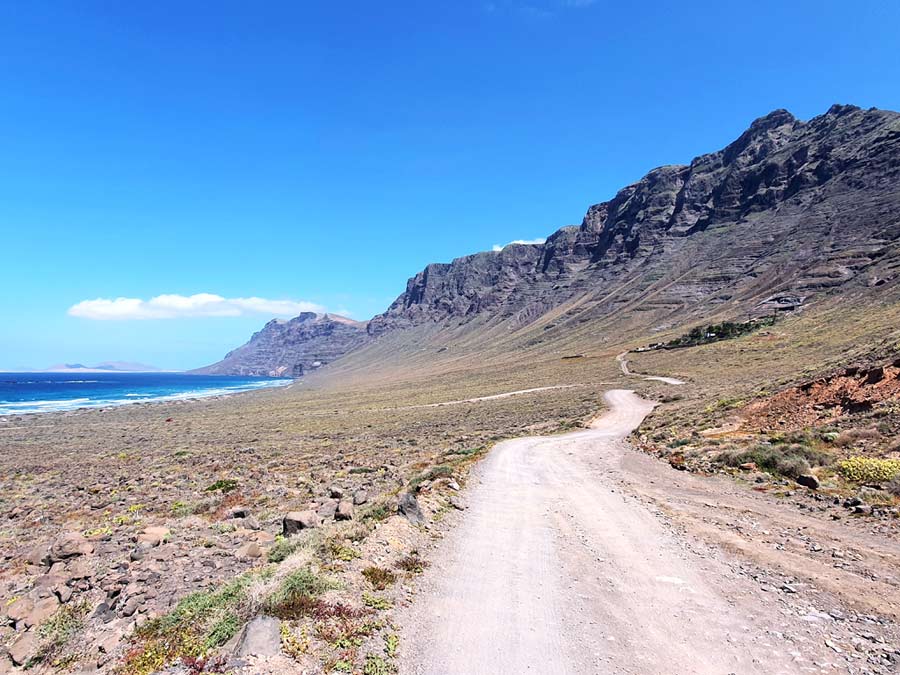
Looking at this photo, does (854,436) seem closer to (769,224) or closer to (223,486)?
(223,486)

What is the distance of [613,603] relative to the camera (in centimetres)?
729

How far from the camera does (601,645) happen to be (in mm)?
6098

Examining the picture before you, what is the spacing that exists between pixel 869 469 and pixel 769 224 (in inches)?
6020

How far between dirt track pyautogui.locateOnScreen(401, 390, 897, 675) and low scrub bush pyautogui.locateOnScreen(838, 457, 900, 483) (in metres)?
2.60

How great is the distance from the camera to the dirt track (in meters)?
5.78

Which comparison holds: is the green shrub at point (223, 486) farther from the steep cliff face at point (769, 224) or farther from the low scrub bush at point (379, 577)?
the steep cliff face at point (769, 224)

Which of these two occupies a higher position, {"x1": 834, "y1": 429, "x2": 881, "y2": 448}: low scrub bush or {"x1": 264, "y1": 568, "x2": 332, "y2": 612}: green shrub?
{"x1": 264, "y1": 568, "x2": 332, "y2": 612}: green shrub

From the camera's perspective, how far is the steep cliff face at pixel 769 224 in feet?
333

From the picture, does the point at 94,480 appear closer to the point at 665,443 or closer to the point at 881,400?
the point at 665,443

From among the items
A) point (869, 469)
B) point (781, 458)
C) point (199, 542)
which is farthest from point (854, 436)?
point (199, 542)

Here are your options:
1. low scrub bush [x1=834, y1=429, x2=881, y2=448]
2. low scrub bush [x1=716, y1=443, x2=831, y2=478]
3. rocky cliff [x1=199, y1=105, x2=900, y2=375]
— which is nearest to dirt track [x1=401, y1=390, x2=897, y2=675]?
low scrub bush [x1=716, y1=443, x2=831, y2=478]

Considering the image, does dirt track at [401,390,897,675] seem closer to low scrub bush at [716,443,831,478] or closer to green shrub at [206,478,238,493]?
low scrub bush at [716,443,831,478]

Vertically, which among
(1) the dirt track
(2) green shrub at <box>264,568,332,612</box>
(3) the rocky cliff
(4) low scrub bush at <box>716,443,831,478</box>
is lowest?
(4) low scrub bush at <box>716,443,831,478</box>

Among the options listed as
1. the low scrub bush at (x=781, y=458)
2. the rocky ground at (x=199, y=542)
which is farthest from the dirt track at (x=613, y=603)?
the low scrub bush at (x=781, y=458)
